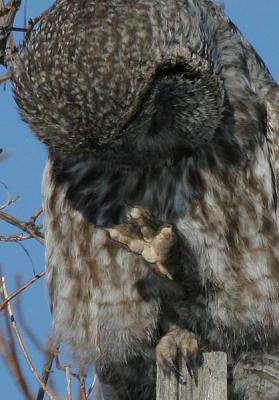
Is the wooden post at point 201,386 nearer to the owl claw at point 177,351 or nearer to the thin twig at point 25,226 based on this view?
the owl claw at point 177,351

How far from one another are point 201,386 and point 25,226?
2.64m

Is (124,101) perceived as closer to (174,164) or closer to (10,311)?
(174,164)

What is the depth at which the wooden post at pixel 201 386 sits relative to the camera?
5082 millimetres

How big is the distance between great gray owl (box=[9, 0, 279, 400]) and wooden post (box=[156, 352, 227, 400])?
42 cm

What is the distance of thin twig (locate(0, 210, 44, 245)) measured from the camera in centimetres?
748

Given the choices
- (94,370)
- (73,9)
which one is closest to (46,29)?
(73,9)

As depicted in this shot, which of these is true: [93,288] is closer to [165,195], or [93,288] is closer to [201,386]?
[165,195]

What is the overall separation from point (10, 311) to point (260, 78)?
186cm

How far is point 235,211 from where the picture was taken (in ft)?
20.5

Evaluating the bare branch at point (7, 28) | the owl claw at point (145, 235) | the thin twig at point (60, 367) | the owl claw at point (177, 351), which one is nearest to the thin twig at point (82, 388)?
the thin twig at point (60, 367)

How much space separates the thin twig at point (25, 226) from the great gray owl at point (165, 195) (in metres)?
0.80

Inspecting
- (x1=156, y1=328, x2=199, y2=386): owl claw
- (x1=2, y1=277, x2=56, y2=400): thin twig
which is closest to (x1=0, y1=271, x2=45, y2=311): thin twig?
(x1=2, y1=277, x2=56, y2=400): thin twig

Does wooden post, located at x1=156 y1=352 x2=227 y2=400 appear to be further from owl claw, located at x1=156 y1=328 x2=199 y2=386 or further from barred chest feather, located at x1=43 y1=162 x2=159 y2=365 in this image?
barred chest feather, located at x1=43 y1=162 x2=159 y2=365

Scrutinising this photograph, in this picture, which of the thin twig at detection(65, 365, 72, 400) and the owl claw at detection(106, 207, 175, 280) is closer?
the owl claw at detection(106, 207, 175, 280)
